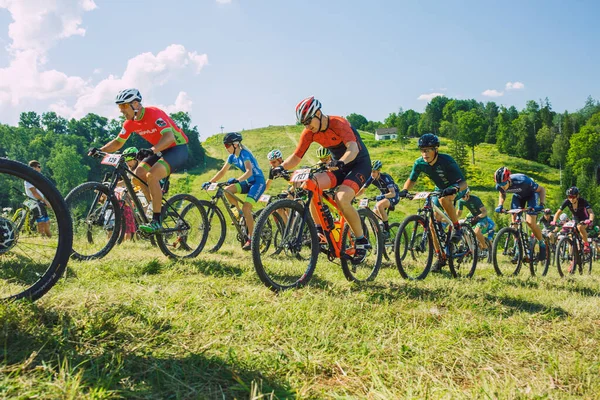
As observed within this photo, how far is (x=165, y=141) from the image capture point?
20.7 feet

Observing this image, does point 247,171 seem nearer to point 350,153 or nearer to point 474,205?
point 350,153

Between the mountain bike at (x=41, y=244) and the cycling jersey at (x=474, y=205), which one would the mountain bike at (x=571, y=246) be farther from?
the mountain bike at (x=41, y=244)

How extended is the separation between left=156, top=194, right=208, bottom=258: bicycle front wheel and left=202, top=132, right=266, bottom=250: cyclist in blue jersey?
120cm

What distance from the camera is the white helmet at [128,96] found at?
20.2 feet

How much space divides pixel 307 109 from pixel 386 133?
507 feet

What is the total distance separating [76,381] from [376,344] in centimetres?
215

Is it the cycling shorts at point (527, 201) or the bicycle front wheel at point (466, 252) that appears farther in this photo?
the cycling shorts at point (527, 201)

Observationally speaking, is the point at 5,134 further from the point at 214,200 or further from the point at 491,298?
the point at 491,298

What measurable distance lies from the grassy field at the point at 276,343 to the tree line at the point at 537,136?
69.7 metres

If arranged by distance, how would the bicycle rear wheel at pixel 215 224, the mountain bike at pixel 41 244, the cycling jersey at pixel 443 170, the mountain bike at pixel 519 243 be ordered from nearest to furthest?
the mountain bike at pixel 41 244, the cycling jersey at pixel 443 170, the bicycle rear wheel at pixel 215 224, the mountain bike at pixel 519 243

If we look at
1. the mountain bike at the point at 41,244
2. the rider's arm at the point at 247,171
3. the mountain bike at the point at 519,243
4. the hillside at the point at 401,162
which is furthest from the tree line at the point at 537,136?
the mountain bike at the point at 41,244

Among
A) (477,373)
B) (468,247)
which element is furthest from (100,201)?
(468,247)

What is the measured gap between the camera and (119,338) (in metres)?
2.79

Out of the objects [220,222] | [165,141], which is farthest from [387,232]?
[165,141]
